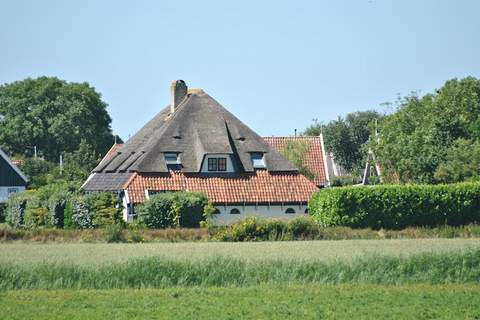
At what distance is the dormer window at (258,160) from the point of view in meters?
66.8

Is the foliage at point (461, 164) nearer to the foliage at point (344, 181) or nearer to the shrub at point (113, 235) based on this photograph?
the foliage at point (344, 181)

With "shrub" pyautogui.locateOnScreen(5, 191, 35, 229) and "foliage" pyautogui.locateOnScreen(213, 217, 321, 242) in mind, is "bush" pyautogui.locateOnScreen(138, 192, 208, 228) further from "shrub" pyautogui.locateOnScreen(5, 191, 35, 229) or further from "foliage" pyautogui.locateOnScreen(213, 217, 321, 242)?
"shrub" pyautogui.locateOnScreen(5, 191, 35, 229)

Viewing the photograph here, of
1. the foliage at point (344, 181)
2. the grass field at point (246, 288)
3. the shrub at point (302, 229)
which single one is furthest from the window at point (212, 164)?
the grass field at point (246, 288)

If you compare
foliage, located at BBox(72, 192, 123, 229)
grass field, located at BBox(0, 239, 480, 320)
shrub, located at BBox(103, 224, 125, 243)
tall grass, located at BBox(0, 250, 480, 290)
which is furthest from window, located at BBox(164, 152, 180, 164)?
tall grass, located at BBox(0, 250, 480, 290)

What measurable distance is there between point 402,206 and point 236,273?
85.1ft

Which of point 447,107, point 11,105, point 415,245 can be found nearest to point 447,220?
point 415,245

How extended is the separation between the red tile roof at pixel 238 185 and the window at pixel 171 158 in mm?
862

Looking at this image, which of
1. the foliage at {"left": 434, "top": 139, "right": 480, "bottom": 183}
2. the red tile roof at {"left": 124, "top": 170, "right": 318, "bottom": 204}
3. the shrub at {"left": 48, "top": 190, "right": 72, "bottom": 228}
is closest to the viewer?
the shrub at {"left": 48, "top": 190, "right": 72, "bottom": 228}

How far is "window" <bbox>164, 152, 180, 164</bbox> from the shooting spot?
2562 inches

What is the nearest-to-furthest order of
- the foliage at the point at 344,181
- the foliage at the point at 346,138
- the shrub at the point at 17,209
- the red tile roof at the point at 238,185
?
the shrub at the point at 17,209
the red tile roof at the point at 238,185
the foliage at the point at 344,181
the foliage at the point at 346,138

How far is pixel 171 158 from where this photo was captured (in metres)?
65.2

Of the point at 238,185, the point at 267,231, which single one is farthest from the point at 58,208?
the point at 267,231

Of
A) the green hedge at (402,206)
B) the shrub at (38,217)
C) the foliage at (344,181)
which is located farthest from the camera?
the foliage at (344,181)

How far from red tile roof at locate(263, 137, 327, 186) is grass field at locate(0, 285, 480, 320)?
46699mm
